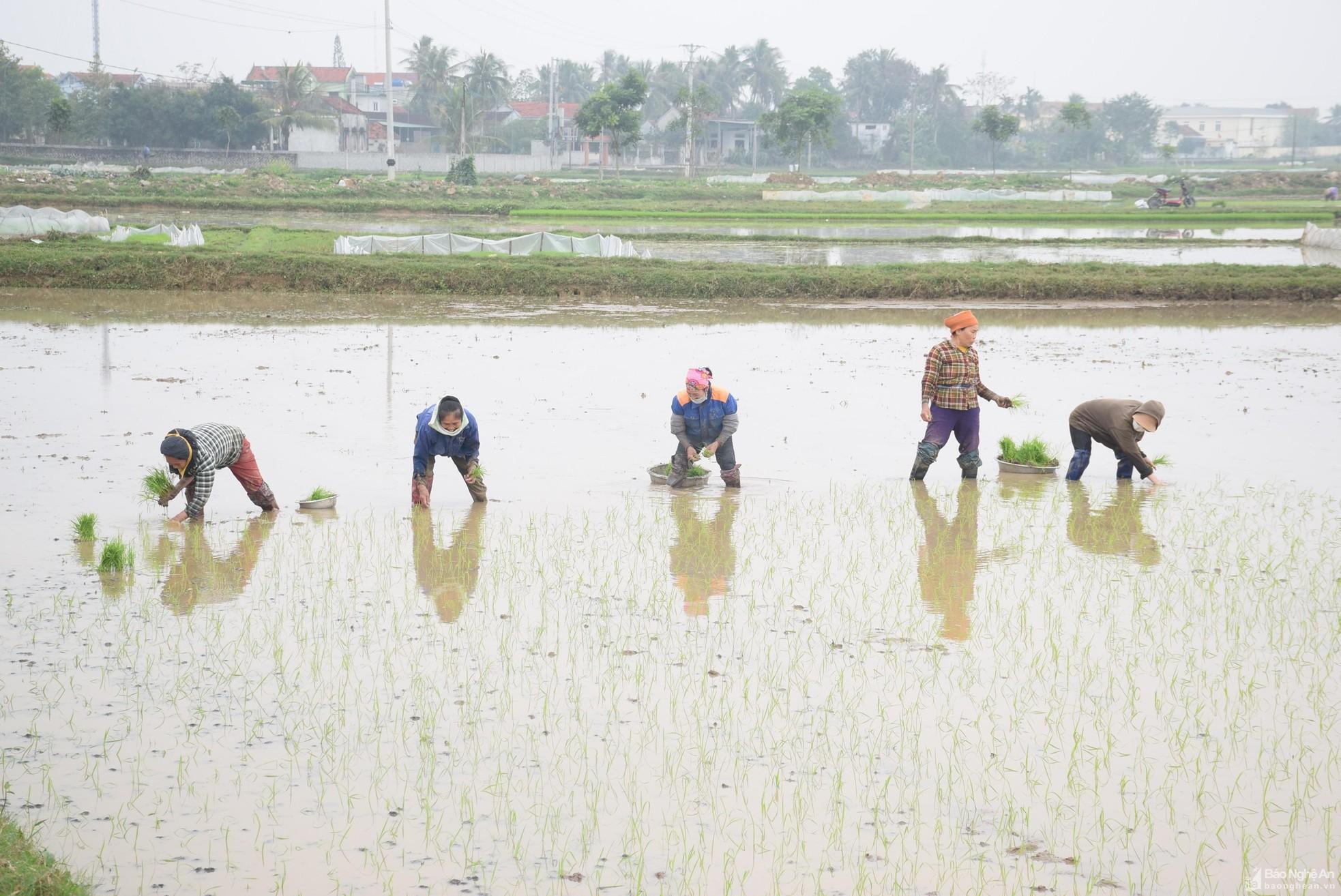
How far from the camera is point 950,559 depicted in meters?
7.39

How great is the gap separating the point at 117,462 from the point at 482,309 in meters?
Answer: 10.3

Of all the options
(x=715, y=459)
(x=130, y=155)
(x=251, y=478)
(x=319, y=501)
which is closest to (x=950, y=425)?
(x=715, y=459)

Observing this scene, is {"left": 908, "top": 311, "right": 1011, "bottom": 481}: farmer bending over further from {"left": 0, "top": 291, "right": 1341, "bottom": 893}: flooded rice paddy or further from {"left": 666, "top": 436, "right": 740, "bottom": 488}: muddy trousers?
{"left": 666, "top": 436, "right": 740, "bottom": 488}: muddy trousers

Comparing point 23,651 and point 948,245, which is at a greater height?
point 948,245

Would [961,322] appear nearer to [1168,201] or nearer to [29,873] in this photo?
[29,873]

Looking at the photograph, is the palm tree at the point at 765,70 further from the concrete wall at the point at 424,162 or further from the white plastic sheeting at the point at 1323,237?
the white plastic sheeting at the point at 1323,237

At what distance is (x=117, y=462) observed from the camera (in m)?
9.45

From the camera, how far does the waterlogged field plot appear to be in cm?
400

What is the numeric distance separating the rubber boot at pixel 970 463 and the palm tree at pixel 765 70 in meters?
98.6

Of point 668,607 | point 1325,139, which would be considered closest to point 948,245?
point 668,607

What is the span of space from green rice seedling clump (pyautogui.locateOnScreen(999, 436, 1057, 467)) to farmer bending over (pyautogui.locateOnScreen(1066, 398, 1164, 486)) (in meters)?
0.34

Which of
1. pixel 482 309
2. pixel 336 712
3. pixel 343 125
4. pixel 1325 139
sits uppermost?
pixel 1325 139

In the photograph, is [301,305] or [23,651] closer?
[23,651]

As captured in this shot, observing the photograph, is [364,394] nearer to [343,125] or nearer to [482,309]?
[482,309]
